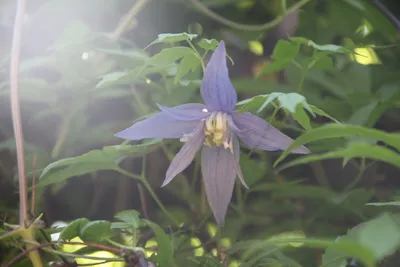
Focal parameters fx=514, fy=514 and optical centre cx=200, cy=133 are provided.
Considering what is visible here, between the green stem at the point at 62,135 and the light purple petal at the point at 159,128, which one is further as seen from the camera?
the green stem at the point at 62,135

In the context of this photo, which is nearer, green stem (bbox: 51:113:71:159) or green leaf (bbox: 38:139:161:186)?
green leaf (bbox: 38:139:161:186)

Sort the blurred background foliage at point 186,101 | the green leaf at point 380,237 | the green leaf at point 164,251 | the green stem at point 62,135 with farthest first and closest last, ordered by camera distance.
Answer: the green stem at point 62,135
the blurred background foliage at point 186,101
the green leaf at point 164,251
the green leaf at point 380,237

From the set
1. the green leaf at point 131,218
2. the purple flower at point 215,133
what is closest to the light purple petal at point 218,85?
the purple flower at point 215,133

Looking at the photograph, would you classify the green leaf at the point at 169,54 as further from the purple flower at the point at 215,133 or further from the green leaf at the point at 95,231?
the green leaf at the point at 95,231

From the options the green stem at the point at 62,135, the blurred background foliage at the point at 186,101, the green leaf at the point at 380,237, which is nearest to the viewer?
the green leaf at the point at 380,237

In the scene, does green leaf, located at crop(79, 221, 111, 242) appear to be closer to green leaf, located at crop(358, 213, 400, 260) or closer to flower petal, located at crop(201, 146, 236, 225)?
flower petal, located at crop(201, 146, 236, 225)

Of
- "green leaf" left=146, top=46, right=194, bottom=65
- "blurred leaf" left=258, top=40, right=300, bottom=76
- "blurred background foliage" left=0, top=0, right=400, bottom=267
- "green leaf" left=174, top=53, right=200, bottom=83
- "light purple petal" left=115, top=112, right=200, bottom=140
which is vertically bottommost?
"blurred background foliage" left=0, top=0, right=400, bottom=267

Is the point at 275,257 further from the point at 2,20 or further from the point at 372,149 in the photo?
the point at 2,20

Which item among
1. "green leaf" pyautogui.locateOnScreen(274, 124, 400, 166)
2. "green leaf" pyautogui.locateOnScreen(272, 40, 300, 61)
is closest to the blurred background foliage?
"green leaf" pyautogui.locateOnScreen(272, 40, 300, 61)
